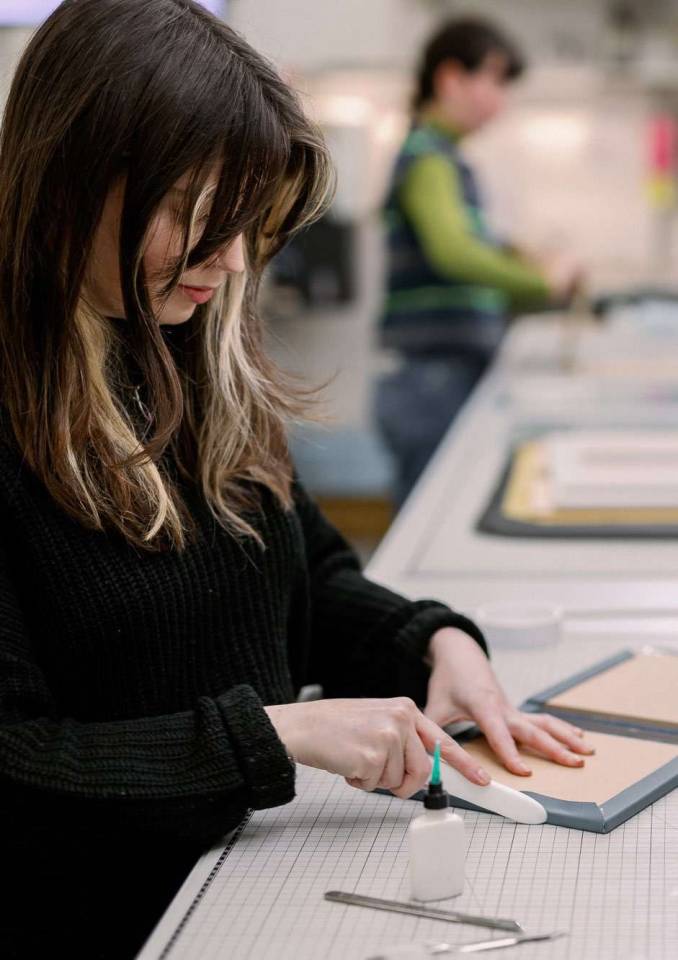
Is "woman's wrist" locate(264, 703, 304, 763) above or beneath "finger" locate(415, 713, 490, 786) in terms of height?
above

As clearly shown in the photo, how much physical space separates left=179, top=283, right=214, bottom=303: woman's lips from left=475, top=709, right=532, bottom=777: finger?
44cm

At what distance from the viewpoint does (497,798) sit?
3.05 feet

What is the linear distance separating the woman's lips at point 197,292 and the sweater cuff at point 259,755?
356 mm

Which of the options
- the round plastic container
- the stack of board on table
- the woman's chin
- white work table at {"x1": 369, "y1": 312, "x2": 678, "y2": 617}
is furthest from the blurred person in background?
the woman's chin

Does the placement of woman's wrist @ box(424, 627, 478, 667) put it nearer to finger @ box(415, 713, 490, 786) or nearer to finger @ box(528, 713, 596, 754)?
finger @ box(528, 713, 596, 754)

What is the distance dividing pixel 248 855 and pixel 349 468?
397cm

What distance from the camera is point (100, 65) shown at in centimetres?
92

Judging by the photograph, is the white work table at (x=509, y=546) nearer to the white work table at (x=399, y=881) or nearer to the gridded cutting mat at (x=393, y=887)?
the white work table at (x=399, y=881)

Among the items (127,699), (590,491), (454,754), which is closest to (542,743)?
(454,754)

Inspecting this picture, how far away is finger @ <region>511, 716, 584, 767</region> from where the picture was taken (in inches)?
40.1

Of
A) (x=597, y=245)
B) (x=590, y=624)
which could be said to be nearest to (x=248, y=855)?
(x=590, y=624)

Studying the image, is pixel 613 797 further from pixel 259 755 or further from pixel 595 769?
pixel 259 755

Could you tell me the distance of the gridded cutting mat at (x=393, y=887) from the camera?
771mm

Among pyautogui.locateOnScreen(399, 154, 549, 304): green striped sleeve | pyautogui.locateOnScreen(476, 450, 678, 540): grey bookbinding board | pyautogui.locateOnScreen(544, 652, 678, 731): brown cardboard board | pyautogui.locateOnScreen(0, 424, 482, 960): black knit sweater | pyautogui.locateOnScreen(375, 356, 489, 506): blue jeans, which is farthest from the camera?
pyautogui.locateOnScreen(375, 356, 489, 506): blue jeans
